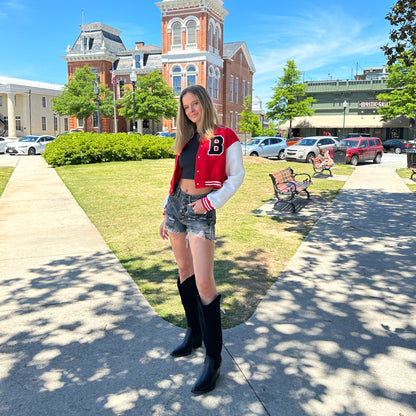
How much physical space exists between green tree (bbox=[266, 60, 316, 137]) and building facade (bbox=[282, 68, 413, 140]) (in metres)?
Answer: 9.46

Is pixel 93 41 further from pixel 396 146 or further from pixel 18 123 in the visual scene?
pixel 396 146

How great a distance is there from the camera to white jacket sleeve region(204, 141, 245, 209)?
2.65 meters

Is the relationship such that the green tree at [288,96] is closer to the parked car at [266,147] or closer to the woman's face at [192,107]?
the parked car at [266,147]

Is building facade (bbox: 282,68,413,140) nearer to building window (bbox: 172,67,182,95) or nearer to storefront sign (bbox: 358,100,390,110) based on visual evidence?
storefront sign (bbox: 358,100,390,110)

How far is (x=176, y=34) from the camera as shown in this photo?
47.7 metres

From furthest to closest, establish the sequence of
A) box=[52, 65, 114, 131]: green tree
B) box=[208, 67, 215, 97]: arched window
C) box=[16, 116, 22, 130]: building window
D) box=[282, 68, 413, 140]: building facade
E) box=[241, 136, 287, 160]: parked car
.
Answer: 1. box=[16, 116, 22, 130]: building window
2. box=[282, 68, 413, 140]: building facade
3. box=[208, 67, 215, 97]: arched window
4. box=[52, 65, 114, 131]: green tree
5. box=[241, 136, 287, 160]: parked car

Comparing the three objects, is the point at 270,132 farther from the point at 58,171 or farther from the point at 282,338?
the point at 282,338

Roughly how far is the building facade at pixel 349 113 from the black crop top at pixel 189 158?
5683 cm

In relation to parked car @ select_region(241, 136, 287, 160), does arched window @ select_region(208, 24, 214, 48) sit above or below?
above

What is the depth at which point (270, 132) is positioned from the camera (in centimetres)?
5078

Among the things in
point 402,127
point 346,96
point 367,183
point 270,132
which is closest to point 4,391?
point 367,183

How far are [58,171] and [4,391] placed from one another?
611 inches

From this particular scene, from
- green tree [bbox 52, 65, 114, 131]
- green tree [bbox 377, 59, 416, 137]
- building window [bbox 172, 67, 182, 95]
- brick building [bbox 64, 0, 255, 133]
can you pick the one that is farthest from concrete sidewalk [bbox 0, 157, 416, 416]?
green tree [bbox 377, 59, 416, 137]

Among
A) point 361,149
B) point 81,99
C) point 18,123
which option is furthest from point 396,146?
point 18,123
